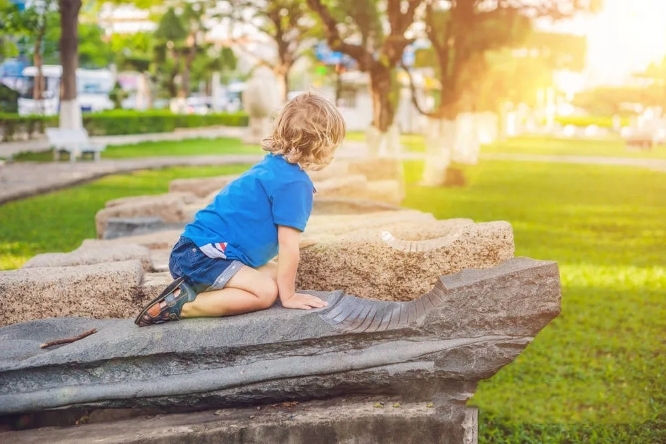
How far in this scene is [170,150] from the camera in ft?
81.8

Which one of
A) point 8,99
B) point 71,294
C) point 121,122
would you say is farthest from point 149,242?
point 8,99

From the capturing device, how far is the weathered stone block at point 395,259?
3508mm

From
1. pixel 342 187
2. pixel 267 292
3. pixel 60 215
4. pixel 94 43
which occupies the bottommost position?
pixel 60 215

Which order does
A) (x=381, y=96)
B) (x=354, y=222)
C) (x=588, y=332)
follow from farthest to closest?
(x=381, y=96) → (x=588, y=332) → (x=354, y=222)

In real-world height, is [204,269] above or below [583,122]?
below

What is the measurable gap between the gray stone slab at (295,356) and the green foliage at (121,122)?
2155cm

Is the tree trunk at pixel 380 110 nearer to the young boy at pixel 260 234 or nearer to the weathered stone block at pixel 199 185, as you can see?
the weathered stone block at pixel 199 185

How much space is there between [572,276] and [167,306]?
5.20 m

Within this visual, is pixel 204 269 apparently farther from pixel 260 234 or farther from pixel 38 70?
pixel 38 70

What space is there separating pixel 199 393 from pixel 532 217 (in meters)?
9.12

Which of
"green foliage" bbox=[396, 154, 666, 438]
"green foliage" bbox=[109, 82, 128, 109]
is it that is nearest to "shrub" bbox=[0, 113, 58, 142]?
"green foliage" bbox=[109, 82, 128, 109]

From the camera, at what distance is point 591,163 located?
2266cm

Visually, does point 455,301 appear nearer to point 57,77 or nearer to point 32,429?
point 32,429

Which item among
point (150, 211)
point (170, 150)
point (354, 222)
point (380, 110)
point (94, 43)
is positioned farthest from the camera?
point (94, 43)
